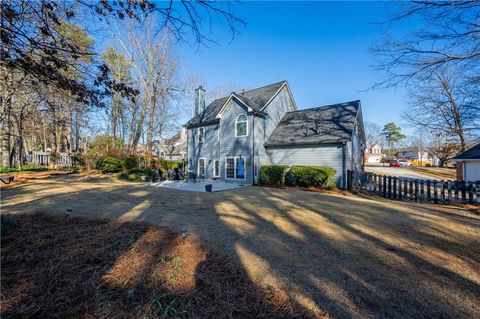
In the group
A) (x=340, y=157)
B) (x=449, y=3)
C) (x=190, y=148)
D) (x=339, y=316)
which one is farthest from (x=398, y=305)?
(x=190, y=148)

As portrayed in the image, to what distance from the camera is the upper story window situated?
14.9 metres

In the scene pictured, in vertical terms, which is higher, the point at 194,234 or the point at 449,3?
the point at 449,3

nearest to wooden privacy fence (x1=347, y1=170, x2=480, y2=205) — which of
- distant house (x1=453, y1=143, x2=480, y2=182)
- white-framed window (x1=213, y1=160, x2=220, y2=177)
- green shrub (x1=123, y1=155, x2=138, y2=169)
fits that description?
distant house (x1=453, y1=143, x2=480, y2=182)

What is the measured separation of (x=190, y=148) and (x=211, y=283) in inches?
691

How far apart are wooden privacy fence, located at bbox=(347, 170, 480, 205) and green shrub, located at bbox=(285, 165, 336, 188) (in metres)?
1.37

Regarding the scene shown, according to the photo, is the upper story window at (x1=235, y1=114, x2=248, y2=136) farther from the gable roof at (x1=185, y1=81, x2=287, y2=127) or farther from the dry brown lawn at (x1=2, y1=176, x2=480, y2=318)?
the dry brown lawn at (x1=2, y1=176, x2=480, y2=318)

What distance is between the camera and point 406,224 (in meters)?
5.43

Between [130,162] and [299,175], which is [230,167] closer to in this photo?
[299,175]

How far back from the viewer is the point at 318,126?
14.3 meters

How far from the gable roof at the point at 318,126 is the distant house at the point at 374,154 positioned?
60.4 metres

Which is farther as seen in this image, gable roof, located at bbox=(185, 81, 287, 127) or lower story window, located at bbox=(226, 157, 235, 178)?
lower story window, located at bbox=(226, 157, 235, 178)

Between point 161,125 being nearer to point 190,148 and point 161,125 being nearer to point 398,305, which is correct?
point 190,148

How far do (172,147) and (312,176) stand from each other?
30.7 metres

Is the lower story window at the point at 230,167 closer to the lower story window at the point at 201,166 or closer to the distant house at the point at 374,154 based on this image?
the lower story window at the point at 201,166
